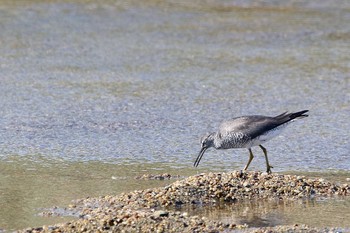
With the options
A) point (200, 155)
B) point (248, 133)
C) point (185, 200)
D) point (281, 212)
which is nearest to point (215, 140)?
point (200, 155)

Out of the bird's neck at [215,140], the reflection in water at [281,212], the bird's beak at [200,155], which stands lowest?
the reflection in water at [281,212]

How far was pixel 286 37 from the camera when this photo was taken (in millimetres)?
14031

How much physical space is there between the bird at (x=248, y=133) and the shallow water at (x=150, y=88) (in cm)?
21

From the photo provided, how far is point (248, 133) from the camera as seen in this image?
8.21m

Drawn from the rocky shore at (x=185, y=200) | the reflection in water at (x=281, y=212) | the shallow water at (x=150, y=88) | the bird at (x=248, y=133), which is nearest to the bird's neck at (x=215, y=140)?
the bird at (x=248, y=133)

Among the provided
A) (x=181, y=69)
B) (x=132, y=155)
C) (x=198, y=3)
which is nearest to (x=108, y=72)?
(x=181, y=69)

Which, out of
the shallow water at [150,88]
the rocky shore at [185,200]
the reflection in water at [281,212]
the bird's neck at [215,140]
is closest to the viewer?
the rocky shore at [185,200]

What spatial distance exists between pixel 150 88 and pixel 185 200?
4429 mm

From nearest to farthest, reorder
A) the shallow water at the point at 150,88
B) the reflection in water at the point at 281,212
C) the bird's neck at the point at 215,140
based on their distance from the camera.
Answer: the reflection in water at the point at 281,212, the shallow water at the point at 150,88, the bird's neck at the point at 215,140

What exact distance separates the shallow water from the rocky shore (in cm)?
40

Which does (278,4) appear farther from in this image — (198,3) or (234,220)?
(234,220)

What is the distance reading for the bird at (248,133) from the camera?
8203 mm

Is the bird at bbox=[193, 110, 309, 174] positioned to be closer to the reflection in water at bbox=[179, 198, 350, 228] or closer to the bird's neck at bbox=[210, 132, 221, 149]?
the bird's neck at bbox=[210, 132, 221, 149]

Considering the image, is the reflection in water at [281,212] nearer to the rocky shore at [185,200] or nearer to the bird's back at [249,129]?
the rocky shore at [185,200]
